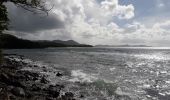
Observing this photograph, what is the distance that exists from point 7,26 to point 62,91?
9.72 m

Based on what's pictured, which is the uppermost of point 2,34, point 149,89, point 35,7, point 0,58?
point 35,7

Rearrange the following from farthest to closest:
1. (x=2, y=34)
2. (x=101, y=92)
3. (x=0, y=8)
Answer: (x=101, y=92), (x=2, y=34), (x=0, y=8)

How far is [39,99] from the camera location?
56.2 ft

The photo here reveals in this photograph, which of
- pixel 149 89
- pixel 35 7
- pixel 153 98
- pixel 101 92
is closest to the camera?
pixel 35 7

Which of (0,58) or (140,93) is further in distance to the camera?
(140,93)

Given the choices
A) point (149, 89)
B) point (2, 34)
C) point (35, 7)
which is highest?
point (35, 7)

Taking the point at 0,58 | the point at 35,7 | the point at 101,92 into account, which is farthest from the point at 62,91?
the point at 35,7

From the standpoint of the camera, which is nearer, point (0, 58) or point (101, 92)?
point (0, 58)

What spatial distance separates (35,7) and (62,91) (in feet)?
43.9

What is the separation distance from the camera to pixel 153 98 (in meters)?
21.8

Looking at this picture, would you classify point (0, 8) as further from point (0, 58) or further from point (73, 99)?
point (73, 99)

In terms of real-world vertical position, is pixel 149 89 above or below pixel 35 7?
below

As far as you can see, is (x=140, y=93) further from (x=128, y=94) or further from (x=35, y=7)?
(x=35, y=7)

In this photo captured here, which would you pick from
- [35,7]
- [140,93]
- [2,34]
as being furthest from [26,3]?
[140,93]
